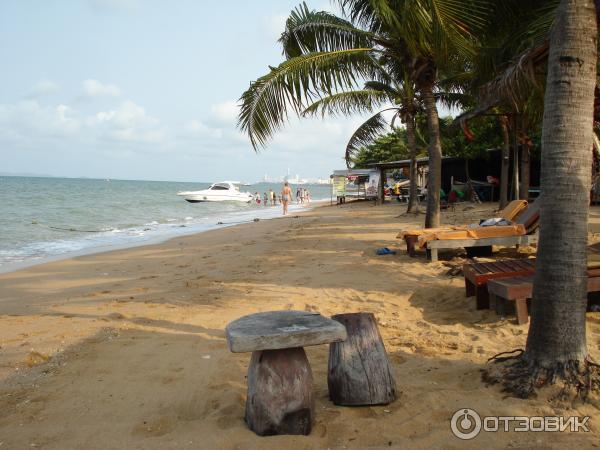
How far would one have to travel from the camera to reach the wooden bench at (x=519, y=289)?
4.46 meters

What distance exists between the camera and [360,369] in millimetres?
3193

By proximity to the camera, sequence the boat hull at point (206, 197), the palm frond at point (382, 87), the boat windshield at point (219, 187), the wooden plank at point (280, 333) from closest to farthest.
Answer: the wooden plank at point (280, 333), the palm frond at point (382, 87), the boat hull at point (206, 197), the boat windshield at point (219, 187)

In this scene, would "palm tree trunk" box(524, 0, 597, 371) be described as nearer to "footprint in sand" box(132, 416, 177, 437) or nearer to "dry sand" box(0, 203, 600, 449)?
"dry sand" box(0, 203, 600, 449)

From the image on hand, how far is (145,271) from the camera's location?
29.6 feet

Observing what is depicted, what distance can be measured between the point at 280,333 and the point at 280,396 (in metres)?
0.39

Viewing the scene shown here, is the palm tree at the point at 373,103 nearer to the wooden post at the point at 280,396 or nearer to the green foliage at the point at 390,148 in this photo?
the wooden post at the point at 280,396

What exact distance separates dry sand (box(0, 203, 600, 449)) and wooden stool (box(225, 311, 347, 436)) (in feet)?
0.31

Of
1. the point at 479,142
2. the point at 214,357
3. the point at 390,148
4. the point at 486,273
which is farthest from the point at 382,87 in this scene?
the point at 390,148

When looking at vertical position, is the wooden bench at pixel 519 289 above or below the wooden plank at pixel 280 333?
below

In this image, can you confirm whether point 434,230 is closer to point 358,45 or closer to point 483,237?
point 483,237

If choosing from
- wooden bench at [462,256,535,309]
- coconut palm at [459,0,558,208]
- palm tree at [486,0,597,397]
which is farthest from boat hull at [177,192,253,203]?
palm tree at [486,0,597,397]

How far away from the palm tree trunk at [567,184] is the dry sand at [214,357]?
0.45m

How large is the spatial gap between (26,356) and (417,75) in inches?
343

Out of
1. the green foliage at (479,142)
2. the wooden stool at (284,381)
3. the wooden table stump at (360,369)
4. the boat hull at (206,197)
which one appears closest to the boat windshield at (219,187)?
the boat hull at (206,197)
